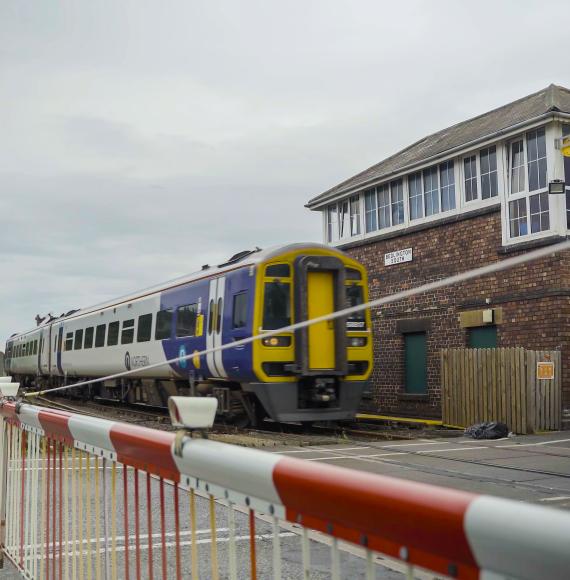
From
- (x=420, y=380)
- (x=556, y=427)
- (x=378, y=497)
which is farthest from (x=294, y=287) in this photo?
(x=378, y=497)

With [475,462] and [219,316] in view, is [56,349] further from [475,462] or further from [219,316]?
[475,462]

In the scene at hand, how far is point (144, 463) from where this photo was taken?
9.39ft

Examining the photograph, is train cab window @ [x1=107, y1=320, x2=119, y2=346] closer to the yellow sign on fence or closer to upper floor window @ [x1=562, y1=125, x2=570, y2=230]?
upper floor window @ [x1=562, y1=125, x2=570, y2=230]

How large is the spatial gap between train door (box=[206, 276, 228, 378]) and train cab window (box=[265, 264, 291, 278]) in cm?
126

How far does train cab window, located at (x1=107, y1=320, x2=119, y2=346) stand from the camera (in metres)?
21.0

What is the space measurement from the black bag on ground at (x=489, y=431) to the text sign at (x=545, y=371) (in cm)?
155

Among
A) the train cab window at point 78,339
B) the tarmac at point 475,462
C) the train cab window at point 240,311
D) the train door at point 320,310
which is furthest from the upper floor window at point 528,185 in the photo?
the train cab window at point 78,339

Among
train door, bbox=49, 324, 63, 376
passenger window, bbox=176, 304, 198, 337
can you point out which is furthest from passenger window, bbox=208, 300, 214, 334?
train door, bbox=49, 324, 63, 376

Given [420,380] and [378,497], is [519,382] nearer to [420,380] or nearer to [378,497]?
[420,380]

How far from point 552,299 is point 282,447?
7763 millimetres

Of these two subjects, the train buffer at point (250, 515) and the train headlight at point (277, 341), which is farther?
the train headlight at point (277, 341)

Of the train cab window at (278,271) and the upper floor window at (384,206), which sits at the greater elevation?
the upper floor window at (384,206)

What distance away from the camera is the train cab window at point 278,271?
13891mm

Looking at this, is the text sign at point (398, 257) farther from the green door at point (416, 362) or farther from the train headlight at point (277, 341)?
the train headlight at point (277, 341)
